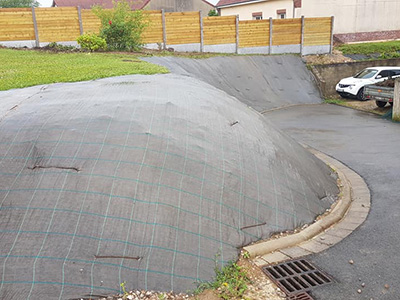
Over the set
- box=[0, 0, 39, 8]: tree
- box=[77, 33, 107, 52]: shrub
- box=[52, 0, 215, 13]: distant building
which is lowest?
box=[77, 33, 107, 52]: shrub

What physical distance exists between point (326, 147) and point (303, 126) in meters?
3.44

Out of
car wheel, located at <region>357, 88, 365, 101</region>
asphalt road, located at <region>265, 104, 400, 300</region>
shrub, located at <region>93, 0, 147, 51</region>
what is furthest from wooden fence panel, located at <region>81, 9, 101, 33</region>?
car wheel, located at <region>357, 88, 365, 101</region>

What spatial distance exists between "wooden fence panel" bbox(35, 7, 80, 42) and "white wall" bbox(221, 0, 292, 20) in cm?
1552

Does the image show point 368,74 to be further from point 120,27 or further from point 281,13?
point 120,27

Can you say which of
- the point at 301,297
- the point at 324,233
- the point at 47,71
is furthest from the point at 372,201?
the point at 47,71

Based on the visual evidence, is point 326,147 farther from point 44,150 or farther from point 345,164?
point 44,150

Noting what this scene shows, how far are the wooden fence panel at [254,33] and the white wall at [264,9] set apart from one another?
5.20 metres

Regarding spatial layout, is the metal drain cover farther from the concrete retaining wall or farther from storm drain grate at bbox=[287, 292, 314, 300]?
the concrete retaining wall

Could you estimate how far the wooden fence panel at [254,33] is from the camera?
22.9m

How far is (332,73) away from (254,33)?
5.44m

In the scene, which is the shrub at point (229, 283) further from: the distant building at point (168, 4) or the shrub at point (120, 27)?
the distant building at point (168, 4)

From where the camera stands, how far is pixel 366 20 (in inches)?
1099

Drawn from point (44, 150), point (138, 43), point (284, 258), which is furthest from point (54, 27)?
point (284, 258)

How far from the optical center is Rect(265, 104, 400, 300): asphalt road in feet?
13.7
